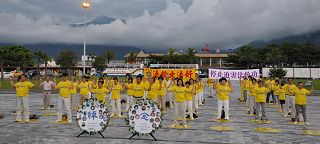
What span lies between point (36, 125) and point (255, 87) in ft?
30.8

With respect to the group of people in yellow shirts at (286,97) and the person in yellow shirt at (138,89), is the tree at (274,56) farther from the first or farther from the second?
the person in yellow shirt at (138,89)

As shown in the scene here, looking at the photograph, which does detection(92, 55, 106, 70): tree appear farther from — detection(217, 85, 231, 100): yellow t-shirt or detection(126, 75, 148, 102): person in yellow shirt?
detection(217, 85, 231, 100): yellow t-shirt

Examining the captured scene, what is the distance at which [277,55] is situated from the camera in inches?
4424

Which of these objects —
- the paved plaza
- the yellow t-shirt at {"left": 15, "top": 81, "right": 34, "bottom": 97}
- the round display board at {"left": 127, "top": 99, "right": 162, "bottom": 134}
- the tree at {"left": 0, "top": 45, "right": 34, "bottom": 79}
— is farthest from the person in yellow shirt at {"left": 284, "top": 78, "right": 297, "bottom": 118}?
the tree at {"left": 0, "top": 45, "right": 34, "bottom": 79}

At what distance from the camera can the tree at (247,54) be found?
4384 inches

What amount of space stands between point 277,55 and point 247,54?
31.6ft

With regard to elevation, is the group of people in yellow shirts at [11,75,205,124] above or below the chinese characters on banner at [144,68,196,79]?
below

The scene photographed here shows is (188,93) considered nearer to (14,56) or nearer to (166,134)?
(166,134)

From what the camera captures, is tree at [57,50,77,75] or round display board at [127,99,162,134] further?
tree at [57,50,77,75]

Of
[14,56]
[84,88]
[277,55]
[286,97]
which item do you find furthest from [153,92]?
[277,55]

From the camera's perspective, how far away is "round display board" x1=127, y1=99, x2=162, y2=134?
1052cm

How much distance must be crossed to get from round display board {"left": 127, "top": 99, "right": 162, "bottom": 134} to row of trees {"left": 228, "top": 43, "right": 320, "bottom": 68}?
10420cm

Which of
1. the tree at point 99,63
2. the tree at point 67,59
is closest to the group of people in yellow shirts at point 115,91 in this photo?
the tree at point 67,59

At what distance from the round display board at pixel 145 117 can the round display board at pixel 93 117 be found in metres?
0.85
